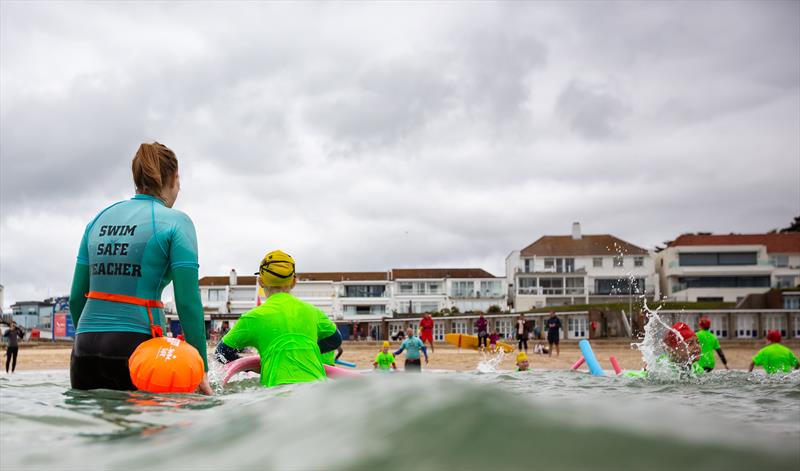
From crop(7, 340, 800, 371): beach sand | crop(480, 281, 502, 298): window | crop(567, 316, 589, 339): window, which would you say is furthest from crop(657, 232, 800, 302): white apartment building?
crop(7, 340, 800, 371): beach sand

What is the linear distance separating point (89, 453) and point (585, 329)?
45597 millimetres

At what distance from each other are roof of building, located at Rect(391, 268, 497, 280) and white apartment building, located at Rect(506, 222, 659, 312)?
349 inches

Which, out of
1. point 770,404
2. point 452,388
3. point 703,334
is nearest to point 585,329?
point 703,334

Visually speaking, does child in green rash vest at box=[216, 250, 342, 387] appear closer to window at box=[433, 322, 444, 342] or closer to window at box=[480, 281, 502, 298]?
window at box=[433, 322, 444, 342]

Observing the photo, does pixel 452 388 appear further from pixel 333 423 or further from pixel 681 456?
pixel 681 456

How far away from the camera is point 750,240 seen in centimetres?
8300

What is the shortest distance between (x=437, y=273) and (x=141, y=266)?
310 feet

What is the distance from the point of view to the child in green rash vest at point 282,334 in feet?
14.1

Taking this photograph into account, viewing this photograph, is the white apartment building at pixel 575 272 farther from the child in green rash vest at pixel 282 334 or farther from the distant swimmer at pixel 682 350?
the child in green rash vest at pixel 282 334

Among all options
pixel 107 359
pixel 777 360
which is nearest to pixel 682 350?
pixel 777 360

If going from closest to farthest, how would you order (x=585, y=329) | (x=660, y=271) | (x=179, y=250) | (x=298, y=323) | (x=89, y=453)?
(x=89, y=453) < (x=179, y=250) < (x=298, y=323) < (x=585, y=329) < (x=660, y=271)

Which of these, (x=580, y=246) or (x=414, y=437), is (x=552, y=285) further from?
(x=414, y=437)

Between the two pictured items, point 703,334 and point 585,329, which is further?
point 585,329

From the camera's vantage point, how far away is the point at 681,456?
136 centimetres
